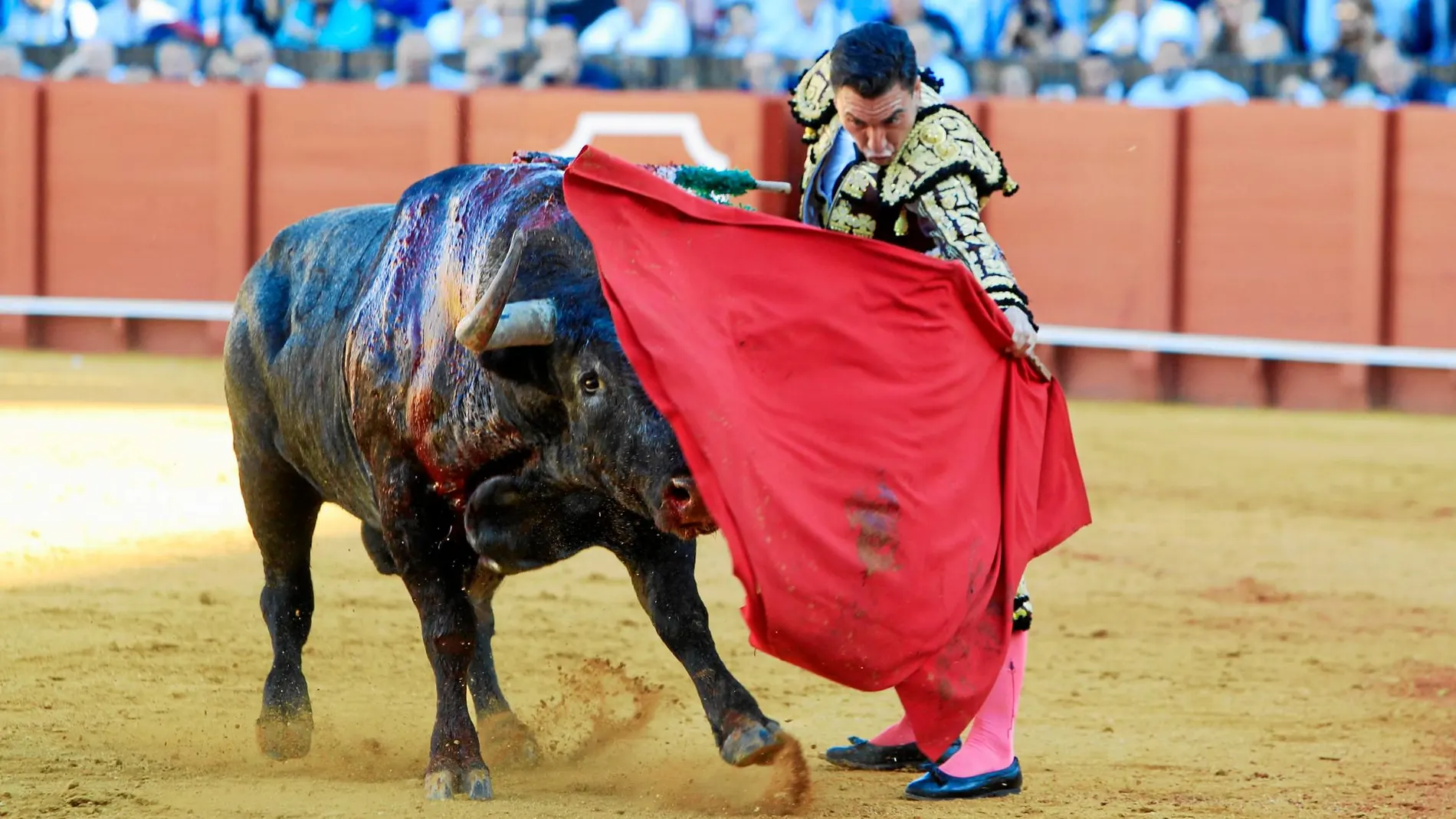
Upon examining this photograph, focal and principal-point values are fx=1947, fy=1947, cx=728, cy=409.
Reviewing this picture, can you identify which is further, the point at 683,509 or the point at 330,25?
the point at 330,25

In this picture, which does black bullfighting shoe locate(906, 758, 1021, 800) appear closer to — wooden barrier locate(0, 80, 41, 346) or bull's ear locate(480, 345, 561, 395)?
bull's ear locate(480, 345, 561, 395)

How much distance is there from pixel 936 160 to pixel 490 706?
51.7 inches

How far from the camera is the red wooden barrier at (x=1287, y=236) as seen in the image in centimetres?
918

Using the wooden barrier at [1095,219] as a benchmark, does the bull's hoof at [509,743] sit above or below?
below

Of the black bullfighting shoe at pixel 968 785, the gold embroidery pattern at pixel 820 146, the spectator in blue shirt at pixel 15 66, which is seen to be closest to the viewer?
the black bullfighting shoe at pixel 968 785

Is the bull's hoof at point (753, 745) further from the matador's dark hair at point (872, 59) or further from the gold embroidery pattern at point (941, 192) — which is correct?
the matador's dark hair at point (872, 59)

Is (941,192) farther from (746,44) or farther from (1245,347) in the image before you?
(746,44)

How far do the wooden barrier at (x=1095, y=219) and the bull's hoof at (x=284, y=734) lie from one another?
6.44 metres

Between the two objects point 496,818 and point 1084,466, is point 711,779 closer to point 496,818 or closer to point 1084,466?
point 496,818

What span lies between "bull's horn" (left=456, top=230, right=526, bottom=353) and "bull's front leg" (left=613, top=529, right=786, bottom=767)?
53 centimetres

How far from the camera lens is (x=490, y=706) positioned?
12.0ft

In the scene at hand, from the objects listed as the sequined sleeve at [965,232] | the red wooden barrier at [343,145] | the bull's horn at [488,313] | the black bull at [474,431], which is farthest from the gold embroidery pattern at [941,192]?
the red wooden barrier at [343,145]

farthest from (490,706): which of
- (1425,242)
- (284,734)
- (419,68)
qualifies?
(419,68)

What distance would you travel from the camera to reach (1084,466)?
7434 mm
